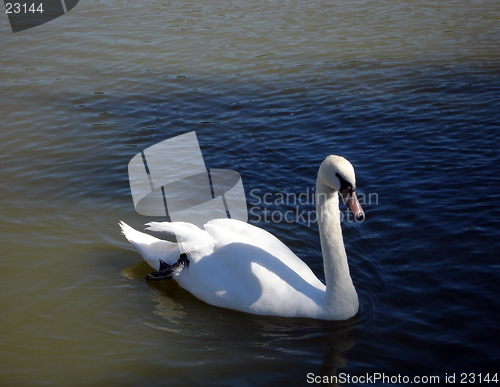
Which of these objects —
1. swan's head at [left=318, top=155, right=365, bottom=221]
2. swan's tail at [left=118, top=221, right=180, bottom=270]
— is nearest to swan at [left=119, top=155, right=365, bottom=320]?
swan's head at [left=318, top=155, right=365, bottom=221]

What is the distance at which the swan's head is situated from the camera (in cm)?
496

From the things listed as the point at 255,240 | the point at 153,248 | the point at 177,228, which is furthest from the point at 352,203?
the point at 153,248

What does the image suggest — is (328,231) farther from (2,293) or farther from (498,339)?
(2,293)

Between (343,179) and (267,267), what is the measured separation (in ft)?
3.99

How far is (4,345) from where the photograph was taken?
5316mm

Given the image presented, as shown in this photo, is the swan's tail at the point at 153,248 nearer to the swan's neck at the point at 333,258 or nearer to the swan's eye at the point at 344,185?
the swan's neck at the point at 333,258

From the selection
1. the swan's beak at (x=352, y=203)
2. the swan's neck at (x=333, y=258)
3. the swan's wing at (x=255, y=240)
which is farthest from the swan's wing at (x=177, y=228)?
the swan's beak at (x=352, y=203)

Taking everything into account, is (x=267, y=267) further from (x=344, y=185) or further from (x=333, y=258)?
(x=344, y=185)

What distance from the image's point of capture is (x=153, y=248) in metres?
6.52

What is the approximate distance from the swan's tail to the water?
28 cm

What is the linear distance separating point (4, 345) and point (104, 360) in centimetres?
98

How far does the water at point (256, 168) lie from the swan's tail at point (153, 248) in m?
0.28

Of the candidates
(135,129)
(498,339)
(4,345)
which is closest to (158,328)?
(4,345)

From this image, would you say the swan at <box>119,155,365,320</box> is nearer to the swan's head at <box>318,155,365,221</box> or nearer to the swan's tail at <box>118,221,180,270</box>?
the swan's head at <box>318,155,365,221</box>
